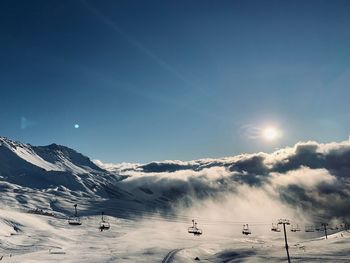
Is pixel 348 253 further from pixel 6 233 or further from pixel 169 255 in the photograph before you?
pixel 6 233

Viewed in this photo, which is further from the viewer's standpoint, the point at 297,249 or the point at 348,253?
the point at 297,249

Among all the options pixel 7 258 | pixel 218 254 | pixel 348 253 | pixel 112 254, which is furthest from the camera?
pixel 218 254

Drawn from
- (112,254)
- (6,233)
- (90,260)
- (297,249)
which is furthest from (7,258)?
(297,249)

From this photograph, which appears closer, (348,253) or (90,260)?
(90,260)

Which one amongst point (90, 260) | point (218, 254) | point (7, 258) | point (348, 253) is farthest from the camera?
point (218, 254)

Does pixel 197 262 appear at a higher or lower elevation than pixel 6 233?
lower

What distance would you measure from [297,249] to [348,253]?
2749cm

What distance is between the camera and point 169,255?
167750mm

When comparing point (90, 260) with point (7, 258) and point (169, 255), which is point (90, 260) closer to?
point (7, 258)

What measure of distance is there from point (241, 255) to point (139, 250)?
141 feet

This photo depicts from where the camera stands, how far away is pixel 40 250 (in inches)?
6358

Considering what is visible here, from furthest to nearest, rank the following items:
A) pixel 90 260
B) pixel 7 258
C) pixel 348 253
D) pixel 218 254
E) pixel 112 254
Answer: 1. pixel 218 254
2. pixel 112 254
3. pixel 348 253
4. pixel 90 260
5. pixel 7 258

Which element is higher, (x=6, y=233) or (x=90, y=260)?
(x=6, y=233)

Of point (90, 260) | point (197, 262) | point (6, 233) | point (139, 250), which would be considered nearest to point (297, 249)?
point (197, 262)
